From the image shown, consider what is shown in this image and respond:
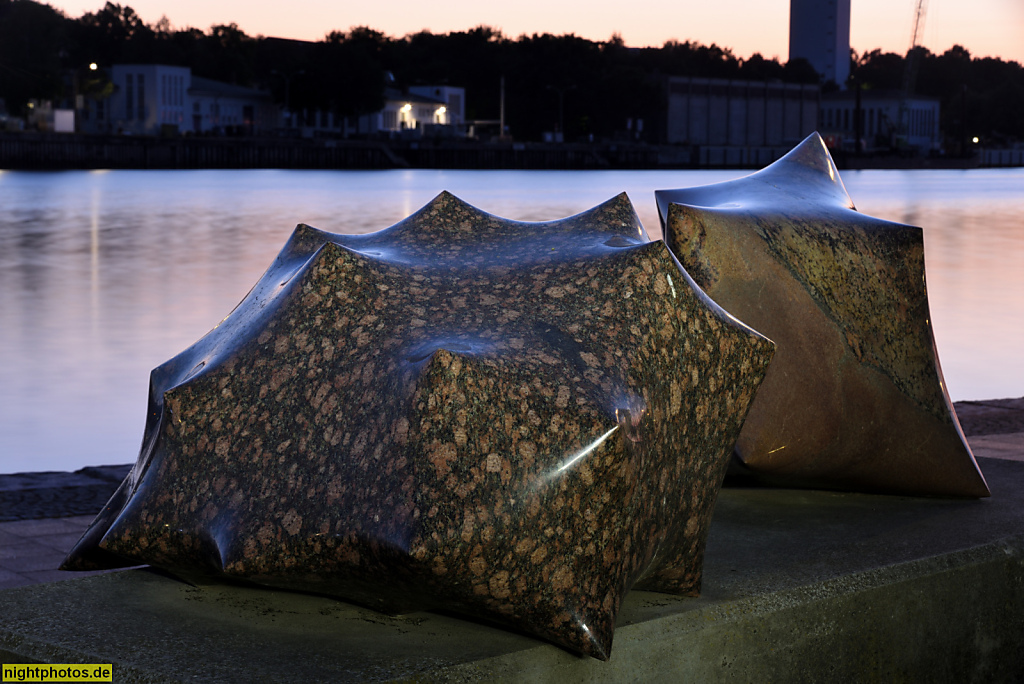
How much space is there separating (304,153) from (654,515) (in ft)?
316

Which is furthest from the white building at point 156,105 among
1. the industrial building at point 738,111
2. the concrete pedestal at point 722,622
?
the concrete pedestal at point 722,622

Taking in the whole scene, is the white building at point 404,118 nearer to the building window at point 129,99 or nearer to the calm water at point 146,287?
the building window at point 129,99

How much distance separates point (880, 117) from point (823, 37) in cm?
2838

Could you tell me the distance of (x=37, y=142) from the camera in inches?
3174

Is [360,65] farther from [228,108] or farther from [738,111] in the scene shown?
[738,111]

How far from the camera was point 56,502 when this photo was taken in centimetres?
544

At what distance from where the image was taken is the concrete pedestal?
231 cm

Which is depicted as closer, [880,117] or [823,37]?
[880,117]

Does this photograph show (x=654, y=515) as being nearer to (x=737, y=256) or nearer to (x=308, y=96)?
(x=737, y=256)

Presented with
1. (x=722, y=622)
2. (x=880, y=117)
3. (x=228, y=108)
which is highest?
(x=880, y=117)

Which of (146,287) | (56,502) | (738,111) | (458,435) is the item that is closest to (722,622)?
(458,435)

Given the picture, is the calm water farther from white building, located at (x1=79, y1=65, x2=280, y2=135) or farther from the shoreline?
white building, located at (x1=79, y1=65, x2=280, y2=135)

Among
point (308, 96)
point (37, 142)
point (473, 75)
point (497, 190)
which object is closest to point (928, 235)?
point (497, 190)

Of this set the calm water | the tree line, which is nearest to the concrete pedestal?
the calm water
